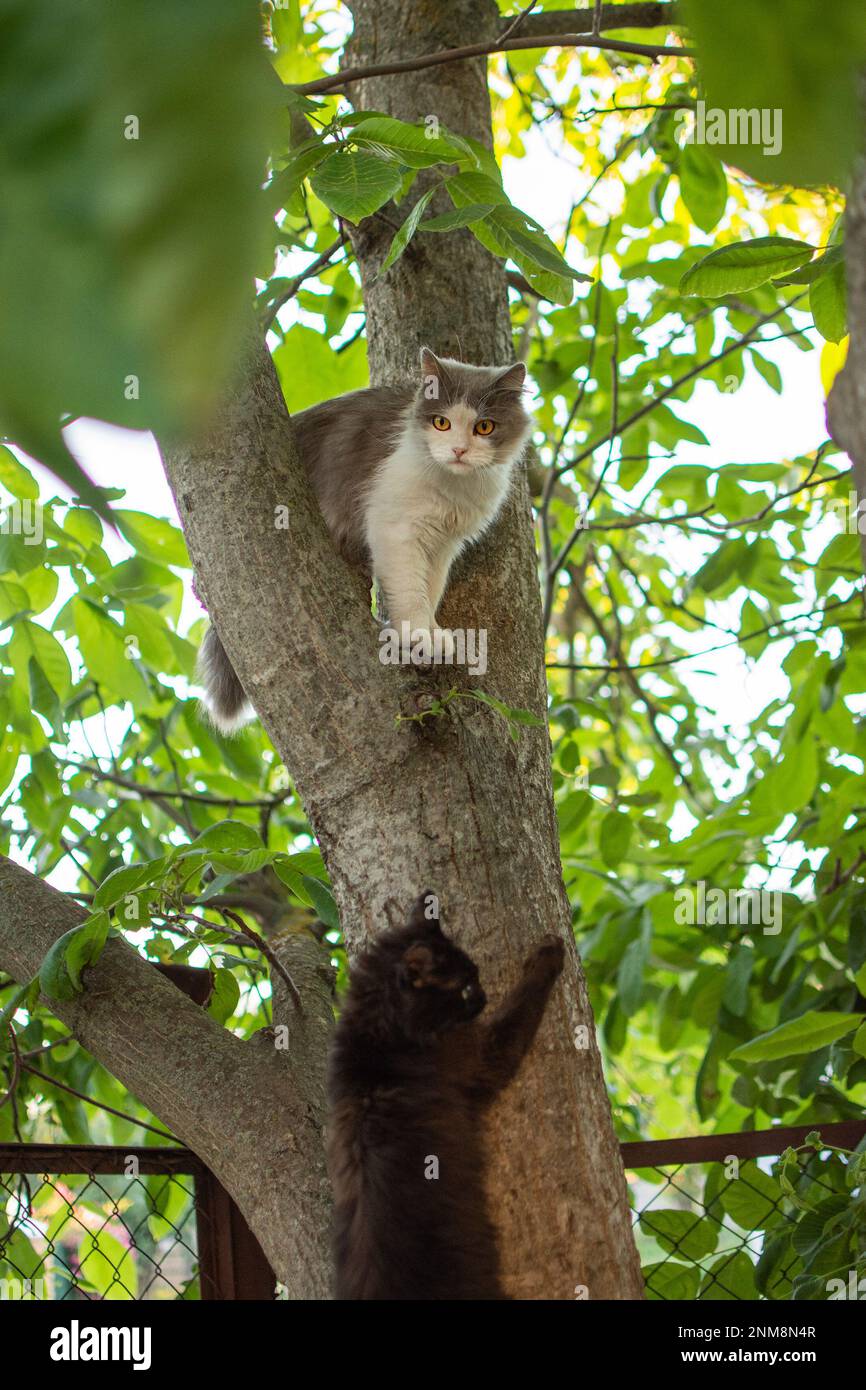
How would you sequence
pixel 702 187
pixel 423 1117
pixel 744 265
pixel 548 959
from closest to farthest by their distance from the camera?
1. pixel 744 265
2. pixel 548 959
3. pixel 423 1117
4. pixel 702 187

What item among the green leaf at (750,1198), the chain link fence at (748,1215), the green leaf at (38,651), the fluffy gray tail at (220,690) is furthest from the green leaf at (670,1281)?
the green leaf at (38,651)

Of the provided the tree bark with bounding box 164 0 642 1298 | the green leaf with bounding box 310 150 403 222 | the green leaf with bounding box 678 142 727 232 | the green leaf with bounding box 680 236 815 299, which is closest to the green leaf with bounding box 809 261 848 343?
the green leaf with bounding box 680 236 815 299

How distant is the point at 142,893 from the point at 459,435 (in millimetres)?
1480

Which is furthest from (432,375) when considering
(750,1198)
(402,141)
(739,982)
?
(750,1198)

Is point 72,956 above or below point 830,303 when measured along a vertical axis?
below

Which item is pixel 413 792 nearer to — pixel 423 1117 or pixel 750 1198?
pixel 423 1117

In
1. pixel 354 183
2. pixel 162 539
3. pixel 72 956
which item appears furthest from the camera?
pixel 162 539

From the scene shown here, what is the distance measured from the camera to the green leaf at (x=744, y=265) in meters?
1.53

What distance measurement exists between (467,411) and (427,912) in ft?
4.98

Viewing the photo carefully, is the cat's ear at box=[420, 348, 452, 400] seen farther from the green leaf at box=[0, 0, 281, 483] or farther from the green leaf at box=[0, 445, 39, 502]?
the green leaf at box=[0, 0, 281, 483]

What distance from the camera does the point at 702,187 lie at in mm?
2947

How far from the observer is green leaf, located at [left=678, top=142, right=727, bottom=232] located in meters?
2.92

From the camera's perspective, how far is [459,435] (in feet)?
9.54
